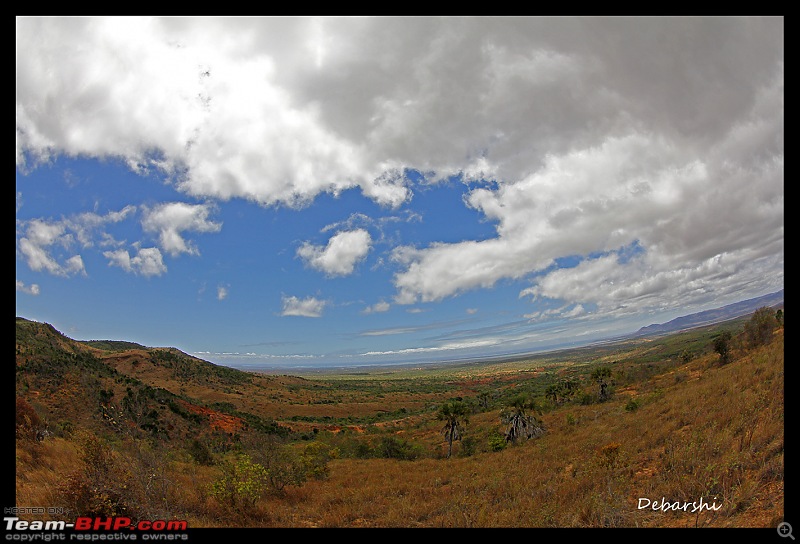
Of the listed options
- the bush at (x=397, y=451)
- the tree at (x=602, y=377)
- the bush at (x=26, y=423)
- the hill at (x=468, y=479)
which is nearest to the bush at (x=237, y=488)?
the hill at (x=468, y=479)

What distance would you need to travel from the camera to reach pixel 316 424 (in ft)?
178

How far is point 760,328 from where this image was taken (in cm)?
3503

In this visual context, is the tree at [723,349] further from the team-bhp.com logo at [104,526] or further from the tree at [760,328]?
the team-bhp.com logo at [104,526]

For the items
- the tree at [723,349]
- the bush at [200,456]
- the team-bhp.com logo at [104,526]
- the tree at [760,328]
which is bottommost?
the bush at [200,456]

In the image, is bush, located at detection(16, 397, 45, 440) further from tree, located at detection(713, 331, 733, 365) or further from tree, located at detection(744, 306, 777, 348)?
tree, located at detection(744, 306, 777, 348)

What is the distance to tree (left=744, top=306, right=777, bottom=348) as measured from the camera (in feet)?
112

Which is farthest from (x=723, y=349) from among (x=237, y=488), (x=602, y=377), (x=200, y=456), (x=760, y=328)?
(x=200, y=456)

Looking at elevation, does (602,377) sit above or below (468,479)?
below

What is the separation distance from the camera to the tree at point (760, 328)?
34.1 metres

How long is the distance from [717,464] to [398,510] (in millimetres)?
8185

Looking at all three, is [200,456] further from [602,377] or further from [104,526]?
[602,377]
